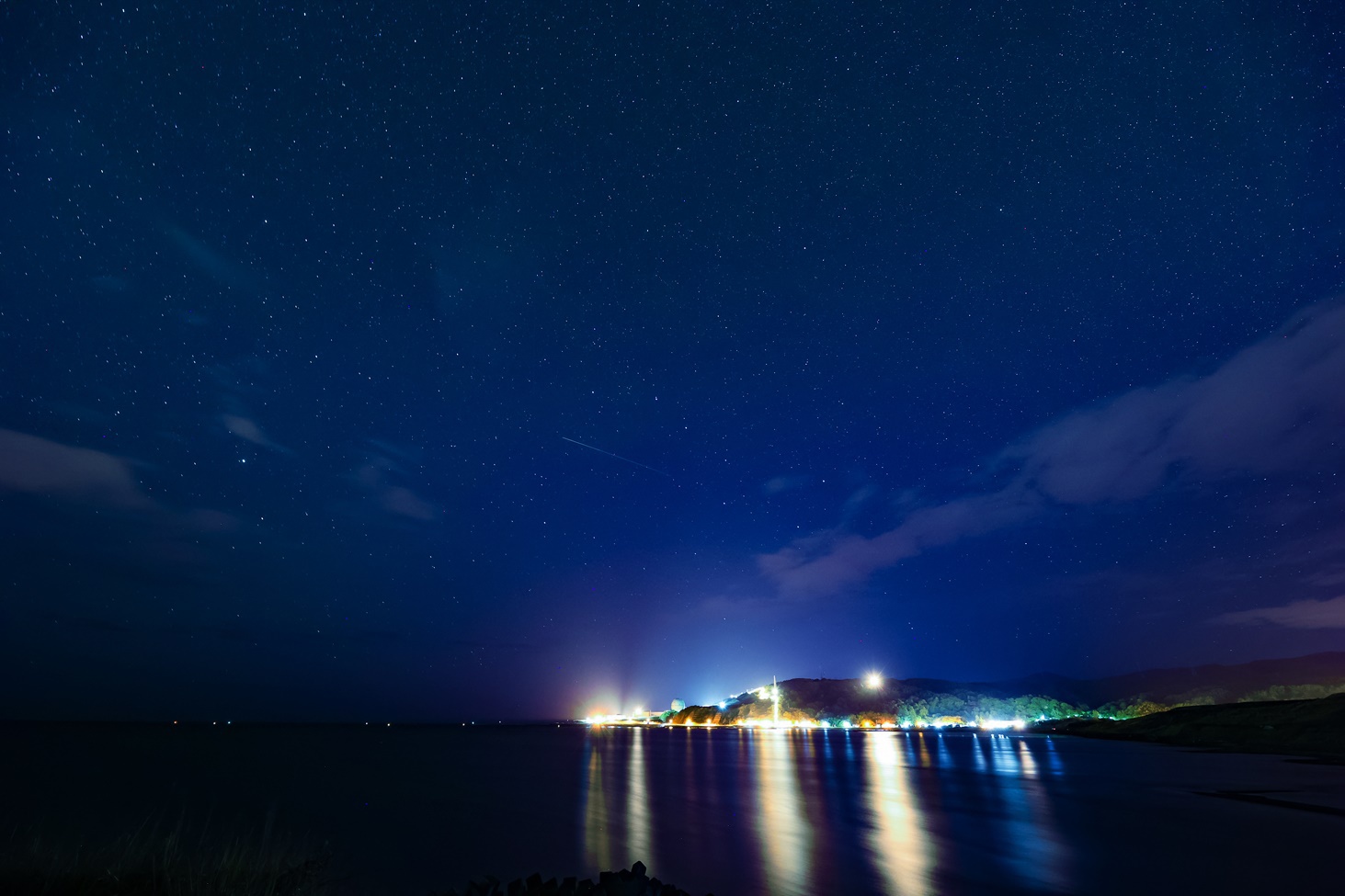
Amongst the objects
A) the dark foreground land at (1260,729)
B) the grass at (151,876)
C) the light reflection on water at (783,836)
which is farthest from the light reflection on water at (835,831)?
the dark foreground land at (1260,729)

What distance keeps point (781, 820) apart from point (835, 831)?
159 inches

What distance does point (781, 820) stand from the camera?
33.8m

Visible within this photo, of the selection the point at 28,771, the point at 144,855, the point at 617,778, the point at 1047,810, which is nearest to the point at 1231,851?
the point at 1047,810

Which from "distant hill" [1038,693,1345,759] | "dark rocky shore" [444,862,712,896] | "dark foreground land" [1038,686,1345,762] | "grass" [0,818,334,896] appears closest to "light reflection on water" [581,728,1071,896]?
"dark rocky shore" [444,862,712,896]

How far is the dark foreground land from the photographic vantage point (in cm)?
8725

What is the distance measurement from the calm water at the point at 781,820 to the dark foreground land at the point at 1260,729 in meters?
30.0

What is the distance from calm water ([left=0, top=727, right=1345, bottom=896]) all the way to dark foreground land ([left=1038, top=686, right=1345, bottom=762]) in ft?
98.4

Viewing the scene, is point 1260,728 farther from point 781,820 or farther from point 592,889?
point 592,889

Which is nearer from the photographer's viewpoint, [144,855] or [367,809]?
[144,855]

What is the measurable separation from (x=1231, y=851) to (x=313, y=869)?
105 ft

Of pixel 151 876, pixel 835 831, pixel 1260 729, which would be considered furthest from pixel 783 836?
pixel 1260 729

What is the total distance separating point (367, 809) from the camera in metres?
39.9

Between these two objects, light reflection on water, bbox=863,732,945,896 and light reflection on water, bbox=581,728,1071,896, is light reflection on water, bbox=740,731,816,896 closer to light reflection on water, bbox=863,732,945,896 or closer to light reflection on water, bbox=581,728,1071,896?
light reflection on water, bbox=581,728,1071,896

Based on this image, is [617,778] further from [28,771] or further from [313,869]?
[28,771]
